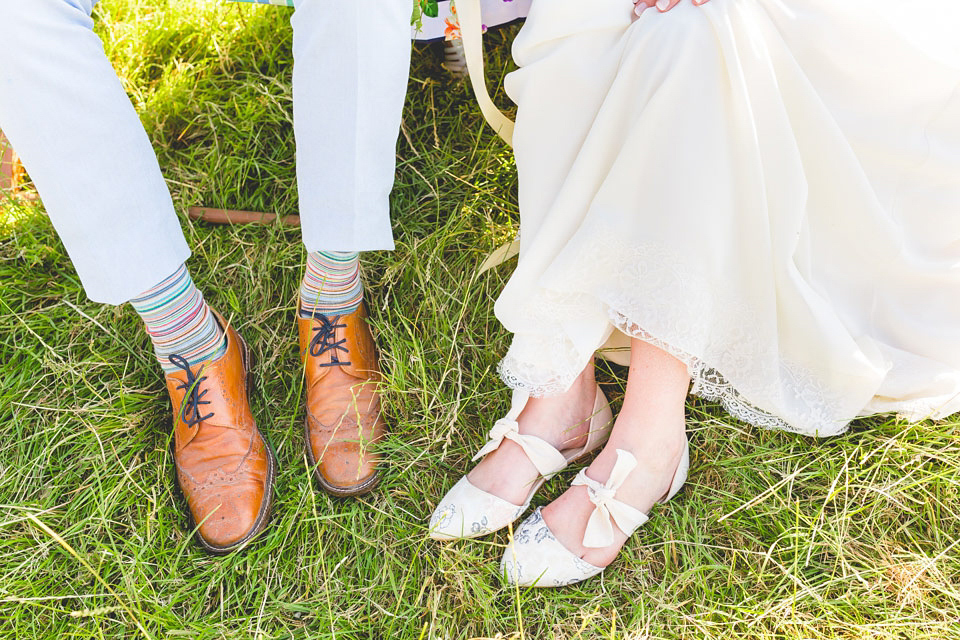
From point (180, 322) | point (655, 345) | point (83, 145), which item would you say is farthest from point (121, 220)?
point (655, 345)

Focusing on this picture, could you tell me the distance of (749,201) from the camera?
1.01 metres

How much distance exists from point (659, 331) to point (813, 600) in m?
0.57

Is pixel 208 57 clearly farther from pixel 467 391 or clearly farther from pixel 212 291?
pixel 467 391

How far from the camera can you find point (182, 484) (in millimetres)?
1304

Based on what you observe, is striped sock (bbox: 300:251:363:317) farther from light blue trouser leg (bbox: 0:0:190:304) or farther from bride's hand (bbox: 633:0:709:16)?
bride's hand (bbox: 633:0:709:16)

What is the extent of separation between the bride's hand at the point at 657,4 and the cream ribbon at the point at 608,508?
713mm

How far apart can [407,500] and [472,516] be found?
0.17m

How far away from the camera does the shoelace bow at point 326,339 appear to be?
53.8 inches

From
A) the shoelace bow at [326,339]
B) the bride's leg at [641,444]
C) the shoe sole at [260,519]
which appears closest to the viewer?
the bride's leg at [641,444]

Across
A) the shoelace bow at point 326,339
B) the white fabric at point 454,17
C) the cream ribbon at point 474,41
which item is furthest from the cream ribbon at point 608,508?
the white fabric at point 454,17

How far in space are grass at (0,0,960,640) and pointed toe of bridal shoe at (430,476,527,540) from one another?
0.11 ft

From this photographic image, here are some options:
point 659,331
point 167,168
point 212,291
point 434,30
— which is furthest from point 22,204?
point 659,331

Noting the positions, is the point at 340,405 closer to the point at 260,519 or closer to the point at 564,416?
the point at 260,519

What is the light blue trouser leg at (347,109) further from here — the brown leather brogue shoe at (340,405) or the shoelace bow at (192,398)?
the shoelace bow at (192,398)
